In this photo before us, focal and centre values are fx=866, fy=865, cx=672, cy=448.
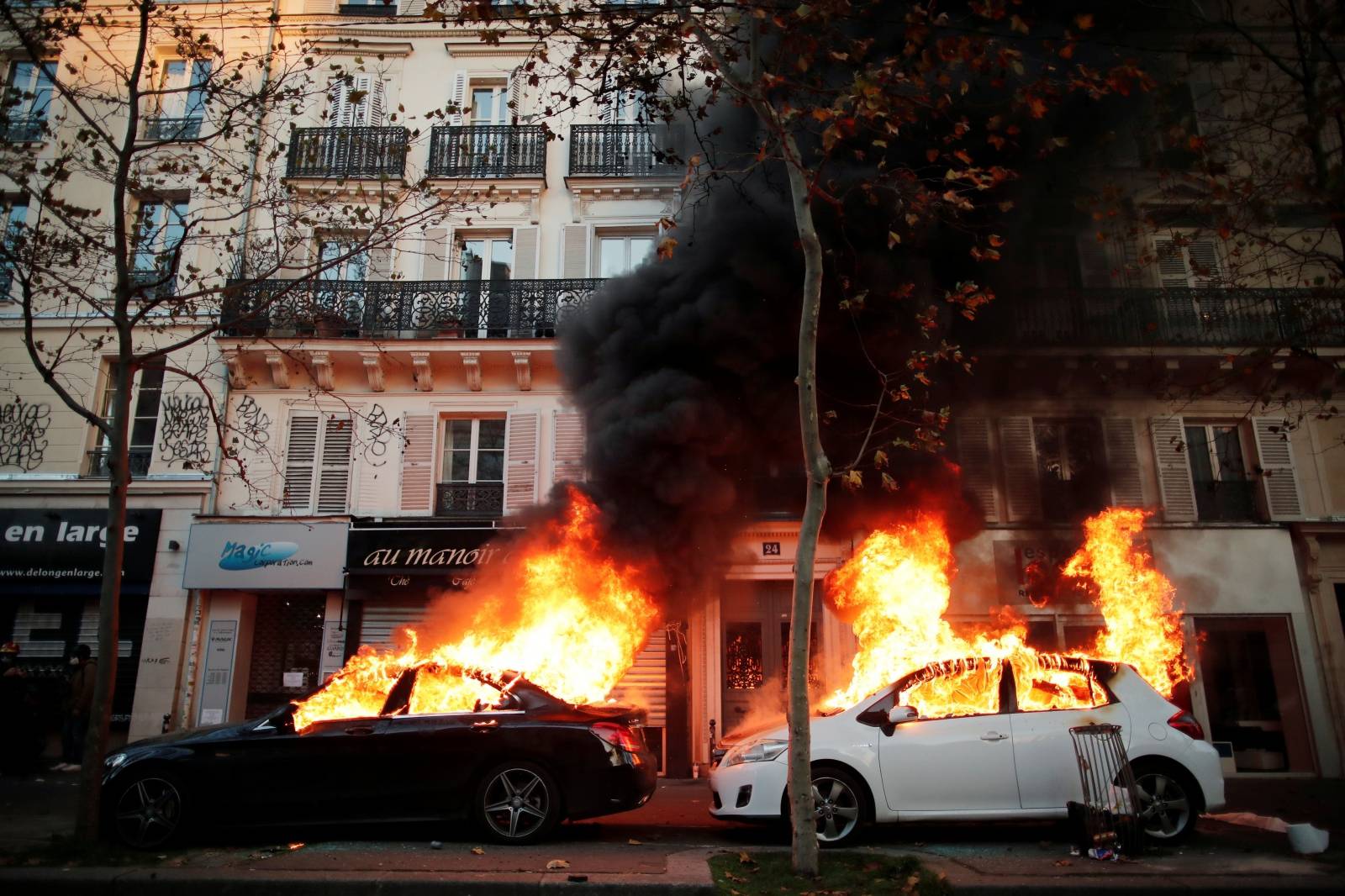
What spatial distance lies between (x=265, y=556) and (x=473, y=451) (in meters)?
3.39

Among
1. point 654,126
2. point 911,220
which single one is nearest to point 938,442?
point 911,220

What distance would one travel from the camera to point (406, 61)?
1534cm

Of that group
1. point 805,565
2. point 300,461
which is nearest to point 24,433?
point 300,461

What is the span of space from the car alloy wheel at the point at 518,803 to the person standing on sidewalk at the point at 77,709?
7351 mm

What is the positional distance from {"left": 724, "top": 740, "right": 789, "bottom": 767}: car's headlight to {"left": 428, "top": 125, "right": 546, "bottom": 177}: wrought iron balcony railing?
10.6 metres

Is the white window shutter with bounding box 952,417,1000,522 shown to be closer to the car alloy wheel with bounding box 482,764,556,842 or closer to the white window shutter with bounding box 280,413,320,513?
the car alloy wheel with bounding box 482,764,556,842

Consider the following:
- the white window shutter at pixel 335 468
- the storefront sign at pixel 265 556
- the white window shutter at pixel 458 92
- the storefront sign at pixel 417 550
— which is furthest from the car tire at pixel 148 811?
the white window shutter at pixel 458 92

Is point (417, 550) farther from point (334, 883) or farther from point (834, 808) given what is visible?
point (834, 808)

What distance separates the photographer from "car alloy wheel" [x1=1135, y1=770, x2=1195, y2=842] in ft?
21.9

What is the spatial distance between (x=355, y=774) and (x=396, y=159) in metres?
9.16

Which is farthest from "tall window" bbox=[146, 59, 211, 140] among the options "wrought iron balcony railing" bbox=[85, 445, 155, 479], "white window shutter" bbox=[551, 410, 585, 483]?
Answer: "white window shutter" bbox=[551, 410, 585, 483]

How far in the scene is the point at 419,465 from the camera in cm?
1346

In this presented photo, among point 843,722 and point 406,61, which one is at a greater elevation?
point 406,61

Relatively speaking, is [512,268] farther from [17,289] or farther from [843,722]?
[843,722]
